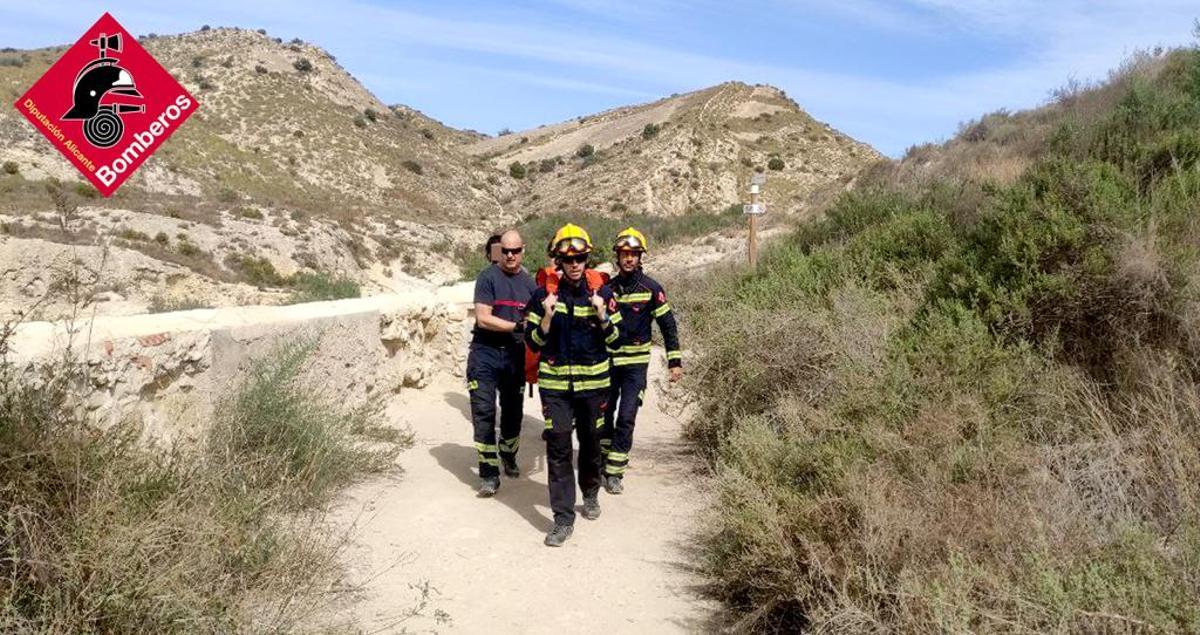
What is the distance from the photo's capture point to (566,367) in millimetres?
4742

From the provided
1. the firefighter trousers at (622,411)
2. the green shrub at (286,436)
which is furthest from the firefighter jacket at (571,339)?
the green shrub at (286,436)

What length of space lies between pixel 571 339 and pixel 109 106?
4215mm

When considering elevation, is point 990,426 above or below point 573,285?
below

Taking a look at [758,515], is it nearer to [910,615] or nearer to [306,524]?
[910,615]

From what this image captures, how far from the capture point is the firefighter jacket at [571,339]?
186 inches

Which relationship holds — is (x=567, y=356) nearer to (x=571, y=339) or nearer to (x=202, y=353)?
(x=571, y=339)

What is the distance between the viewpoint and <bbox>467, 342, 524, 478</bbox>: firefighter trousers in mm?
5480

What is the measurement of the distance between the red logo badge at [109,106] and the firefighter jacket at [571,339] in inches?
127

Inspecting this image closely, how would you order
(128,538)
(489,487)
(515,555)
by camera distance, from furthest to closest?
(489,487) < (515,555) < (128,538)

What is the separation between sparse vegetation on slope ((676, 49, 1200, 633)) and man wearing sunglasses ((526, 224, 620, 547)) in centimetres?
88

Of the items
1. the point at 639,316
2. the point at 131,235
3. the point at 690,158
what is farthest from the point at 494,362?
the point at 690,158

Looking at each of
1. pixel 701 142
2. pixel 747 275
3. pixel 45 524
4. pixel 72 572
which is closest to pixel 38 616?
pixel 72 572

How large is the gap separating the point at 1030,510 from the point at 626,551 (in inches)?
90.5

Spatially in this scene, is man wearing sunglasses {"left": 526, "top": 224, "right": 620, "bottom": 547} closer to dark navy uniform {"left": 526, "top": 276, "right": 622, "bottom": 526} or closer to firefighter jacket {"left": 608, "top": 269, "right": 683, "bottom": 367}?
dark navy uniform {"left": 526, "top": 276, "right": 622, "bottom": 526}
